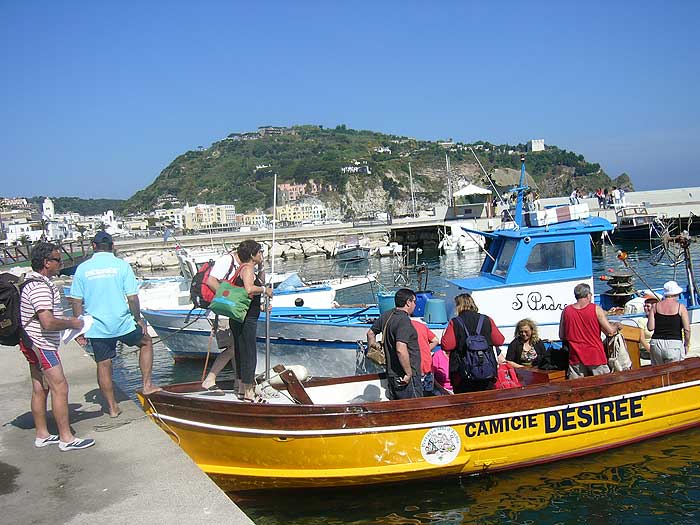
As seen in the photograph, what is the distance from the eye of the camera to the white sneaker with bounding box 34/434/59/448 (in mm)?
6008

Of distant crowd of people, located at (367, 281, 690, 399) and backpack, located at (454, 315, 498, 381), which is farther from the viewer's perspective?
backpack, located at (454, 315, 498, 381)

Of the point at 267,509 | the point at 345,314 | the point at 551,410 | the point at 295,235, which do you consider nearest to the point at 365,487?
the point at 267,509

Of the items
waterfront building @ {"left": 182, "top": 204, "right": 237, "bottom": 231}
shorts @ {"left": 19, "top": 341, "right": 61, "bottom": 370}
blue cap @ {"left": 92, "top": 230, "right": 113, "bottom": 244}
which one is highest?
waterfront building @ {"left": 182, "top": 204, "right": 237, "bottom": 231}

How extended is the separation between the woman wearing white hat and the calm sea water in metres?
1.27

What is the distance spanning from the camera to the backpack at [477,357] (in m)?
7.15

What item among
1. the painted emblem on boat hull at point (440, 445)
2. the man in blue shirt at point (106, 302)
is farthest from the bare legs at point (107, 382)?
the painted emblem on boat hull at point (440, 445)

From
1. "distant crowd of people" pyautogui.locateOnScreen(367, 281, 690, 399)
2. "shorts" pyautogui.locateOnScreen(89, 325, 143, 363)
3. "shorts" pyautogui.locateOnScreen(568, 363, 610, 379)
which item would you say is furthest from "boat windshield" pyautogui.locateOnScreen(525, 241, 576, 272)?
"shorts" pyautogui.locateOnScreen(89, 325, 143, 363)

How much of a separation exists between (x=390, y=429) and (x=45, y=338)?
376 cm

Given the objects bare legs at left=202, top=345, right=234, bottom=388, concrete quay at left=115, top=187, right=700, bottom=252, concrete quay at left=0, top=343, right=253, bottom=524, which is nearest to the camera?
concrete quay at left=0, top=343, right=253, bottom=524

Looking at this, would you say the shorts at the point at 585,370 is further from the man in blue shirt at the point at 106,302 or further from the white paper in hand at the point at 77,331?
the white paper in hand at the point at 77,331

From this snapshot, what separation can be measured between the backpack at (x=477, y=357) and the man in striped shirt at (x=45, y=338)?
419 centimetres

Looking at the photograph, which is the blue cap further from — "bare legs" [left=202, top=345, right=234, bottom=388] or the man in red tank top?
the man in red tank top

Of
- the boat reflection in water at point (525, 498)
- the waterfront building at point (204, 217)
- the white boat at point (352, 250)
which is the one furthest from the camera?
the waterfront building at point (204, 217)

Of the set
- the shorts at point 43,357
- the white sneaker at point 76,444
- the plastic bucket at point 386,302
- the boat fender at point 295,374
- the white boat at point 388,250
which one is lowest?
the white boat at point 388,250
